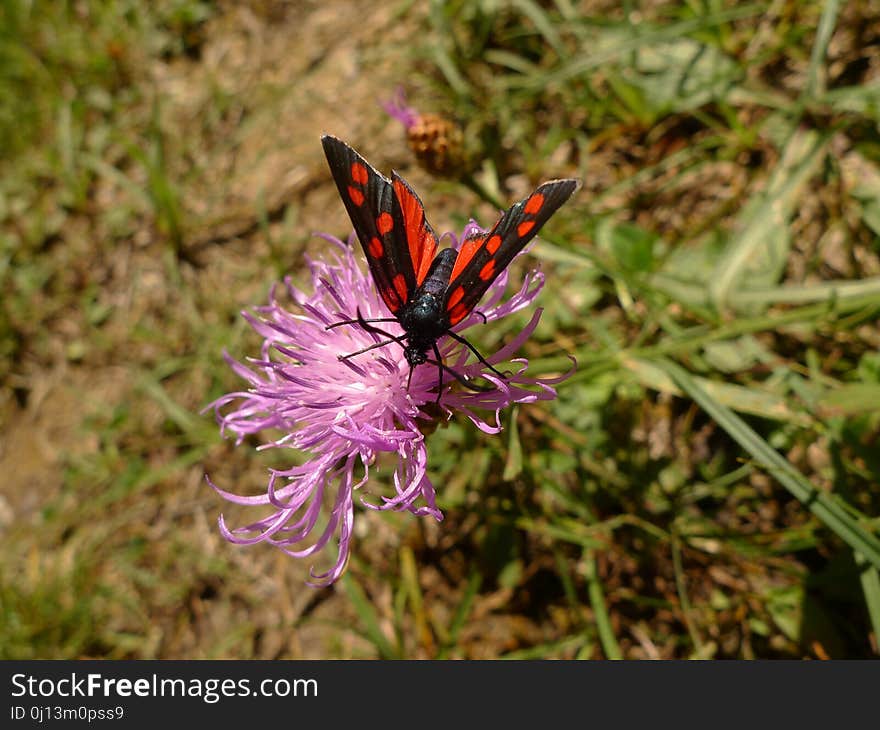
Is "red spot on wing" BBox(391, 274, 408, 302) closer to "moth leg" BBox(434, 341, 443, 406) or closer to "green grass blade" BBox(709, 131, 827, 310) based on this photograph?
"moth leg" BBox(434, 341, 443, 406)

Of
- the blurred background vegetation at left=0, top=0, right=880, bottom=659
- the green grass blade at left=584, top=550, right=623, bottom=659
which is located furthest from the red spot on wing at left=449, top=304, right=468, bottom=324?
the green grass blade at left=584, top=550, right=623, bottom=659

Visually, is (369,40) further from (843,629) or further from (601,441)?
(843,629)

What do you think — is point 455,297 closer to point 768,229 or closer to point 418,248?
point 418,248

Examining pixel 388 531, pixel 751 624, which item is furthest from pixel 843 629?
pixel 388 531

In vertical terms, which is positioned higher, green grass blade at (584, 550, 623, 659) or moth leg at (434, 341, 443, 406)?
moth leg at (434, 341, 443, 406)

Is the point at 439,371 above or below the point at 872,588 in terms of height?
above

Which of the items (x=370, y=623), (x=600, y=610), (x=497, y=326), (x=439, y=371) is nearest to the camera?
(x=439, y=371)

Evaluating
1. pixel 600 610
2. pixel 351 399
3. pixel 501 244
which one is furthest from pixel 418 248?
pixel 600 610
